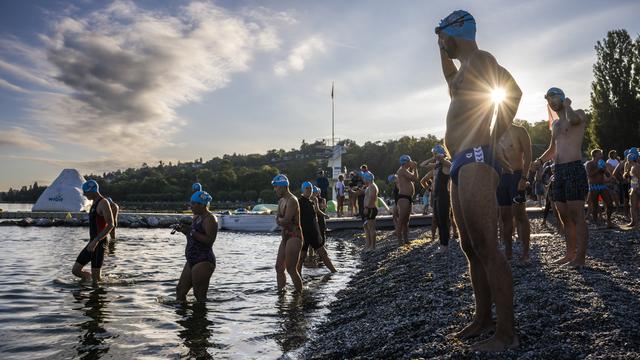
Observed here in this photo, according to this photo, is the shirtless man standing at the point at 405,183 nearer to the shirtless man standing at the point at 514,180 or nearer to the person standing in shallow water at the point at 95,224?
the shirtless man standing at the point at 514,180

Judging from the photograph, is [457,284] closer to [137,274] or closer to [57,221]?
[137,274]

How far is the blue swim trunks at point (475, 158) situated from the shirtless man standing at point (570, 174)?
143 inches

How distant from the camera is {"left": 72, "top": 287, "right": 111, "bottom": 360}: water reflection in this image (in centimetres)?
518

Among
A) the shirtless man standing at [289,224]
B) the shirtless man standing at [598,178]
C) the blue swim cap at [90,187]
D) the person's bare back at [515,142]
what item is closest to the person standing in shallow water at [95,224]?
the blue swim cap at [90,187]

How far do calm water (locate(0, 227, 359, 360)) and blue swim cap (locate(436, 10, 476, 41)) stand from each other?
358cm

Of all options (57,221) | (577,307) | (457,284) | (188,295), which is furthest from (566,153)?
(57,221)

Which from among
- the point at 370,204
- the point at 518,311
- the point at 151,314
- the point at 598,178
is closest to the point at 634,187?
the point at 598,178

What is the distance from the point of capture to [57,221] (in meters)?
37.9

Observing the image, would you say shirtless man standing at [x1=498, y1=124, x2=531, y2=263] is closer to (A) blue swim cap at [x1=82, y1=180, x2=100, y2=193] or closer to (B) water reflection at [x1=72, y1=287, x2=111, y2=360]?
(B) water reflection at [x1=72, y1=287, x2=111, y2=360]

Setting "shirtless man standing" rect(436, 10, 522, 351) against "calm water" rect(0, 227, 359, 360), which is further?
"calm water" rect(0, 227, 359, 360)

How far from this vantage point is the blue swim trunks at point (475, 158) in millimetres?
3402

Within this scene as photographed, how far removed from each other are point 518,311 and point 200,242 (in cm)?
485

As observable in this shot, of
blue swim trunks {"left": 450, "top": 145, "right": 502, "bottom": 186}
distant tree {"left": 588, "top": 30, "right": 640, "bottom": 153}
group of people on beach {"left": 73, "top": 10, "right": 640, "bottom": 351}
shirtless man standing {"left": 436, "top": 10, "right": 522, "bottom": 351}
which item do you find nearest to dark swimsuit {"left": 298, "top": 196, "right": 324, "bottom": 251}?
group of people on beach {"left": 73, "top": 10, "right": 640, "bottom": 351}

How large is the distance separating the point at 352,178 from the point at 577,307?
22742 millimetres
